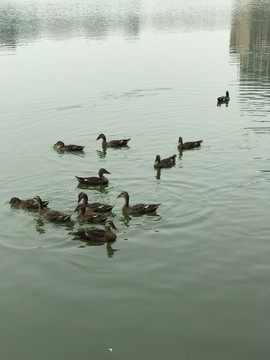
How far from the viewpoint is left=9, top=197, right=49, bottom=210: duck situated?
1591 cm

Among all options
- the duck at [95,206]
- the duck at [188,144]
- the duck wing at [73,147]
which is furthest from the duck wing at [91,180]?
the duck at [188,144]

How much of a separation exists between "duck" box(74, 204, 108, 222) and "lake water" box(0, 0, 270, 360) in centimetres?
26

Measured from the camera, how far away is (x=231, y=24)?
60562 mm

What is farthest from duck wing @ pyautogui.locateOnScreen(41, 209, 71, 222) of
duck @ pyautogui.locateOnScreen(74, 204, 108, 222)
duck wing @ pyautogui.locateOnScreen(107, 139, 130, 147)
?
duck wing @ pyautogui.locateOnScreen(107, 139, 130, 147)

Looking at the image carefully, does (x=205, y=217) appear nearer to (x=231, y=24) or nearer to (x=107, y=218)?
(x=107, y=218)

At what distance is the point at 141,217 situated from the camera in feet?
50.1

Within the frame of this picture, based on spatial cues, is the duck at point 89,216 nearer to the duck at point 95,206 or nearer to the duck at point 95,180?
the duck at point 95,206

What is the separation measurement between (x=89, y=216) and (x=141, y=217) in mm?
1525

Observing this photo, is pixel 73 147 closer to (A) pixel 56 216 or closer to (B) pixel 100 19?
(A) pixel 56 216

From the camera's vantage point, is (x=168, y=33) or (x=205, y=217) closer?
(x=205, y=217)

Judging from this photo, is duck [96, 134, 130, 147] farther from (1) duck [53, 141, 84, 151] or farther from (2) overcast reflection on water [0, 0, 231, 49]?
(2) overcast reflection on water [0, 0, 231, 49]

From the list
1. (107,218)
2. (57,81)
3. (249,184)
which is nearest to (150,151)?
(249,184)

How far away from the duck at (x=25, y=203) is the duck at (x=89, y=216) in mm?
1190

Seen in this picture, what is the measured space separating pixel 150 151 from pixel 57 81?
15655mm
